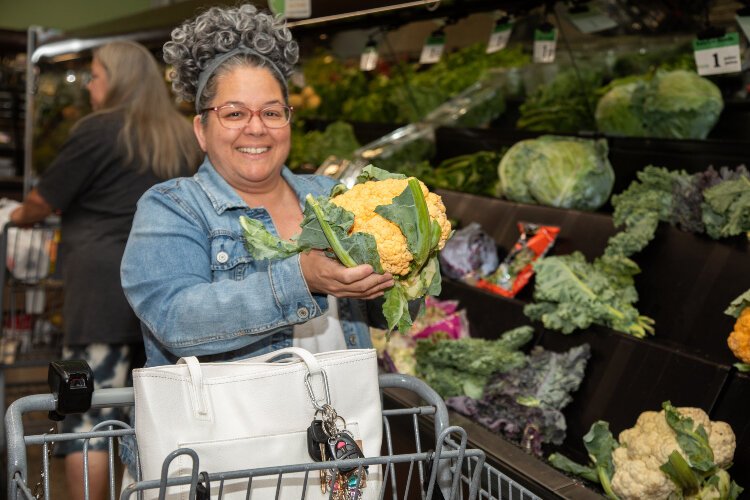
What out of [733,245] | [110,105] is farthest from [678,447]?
[110,105]

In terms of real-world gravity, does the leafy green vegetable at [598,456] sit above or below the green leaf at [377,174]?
below

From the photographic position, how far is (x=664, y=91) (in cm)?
425

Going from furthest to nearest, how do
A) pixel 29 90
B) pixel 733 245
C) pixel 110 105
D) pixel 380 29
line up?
pixel 29 90 → pixel 380 29 → pixel 110 105 → pixel 733 245

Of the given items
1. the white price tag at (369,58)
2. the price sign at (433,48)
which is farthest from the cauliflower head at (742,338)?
the white price tag at (369,58)

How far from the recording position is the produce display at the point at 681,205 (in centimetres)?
332

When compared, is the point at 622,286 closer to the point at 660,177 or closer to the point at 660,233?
the point at 660,233

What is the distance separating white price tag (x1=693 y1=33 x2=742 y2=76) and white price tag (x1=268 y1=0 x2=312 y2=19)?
1.68 m

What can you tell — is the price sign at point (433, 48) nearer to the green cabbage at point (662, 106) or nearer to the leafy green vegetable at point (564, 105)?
the leafy green vegetable at point (564, 105)

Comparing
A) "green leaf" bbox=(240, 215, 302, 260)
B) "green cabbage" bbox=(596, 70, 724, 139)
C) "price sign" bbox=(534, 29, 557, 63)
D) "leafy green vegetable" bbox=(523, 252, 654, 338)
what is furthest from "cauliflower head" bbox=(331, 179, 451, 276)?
"price sign" bbox=(534, 29, 557, 63)

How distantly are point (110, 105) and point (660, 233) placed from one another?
2.46 metres

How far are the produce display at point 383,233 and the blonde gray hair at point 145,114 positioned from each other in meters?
2.03

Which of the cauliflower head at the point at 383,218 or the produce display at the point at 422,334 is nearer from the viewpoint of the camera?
the cauliflower head at the point at 383,218

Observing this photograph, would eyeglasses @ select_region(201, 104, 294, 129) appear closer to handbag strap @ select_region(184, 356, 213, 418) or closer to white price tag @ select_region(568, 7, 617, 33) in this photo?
handbag strap @ select_region(184, 356, 213, 418)

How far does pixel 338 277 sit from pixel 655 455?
1343mm
